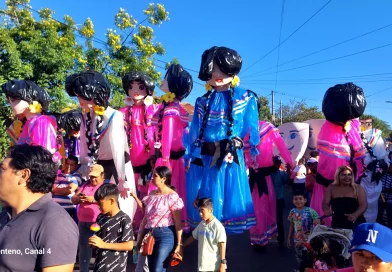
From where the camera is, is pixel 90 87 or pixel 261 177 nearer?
pixel 90 87

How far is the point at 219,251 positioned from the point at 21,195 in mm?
2090

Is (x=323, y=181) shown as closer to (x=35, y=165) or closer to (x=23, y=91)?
(x=35, y=165)

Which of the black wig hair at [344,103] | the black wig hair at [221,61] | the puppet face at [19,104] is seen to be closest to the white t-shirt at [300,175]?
the black wig hair at [344,103]

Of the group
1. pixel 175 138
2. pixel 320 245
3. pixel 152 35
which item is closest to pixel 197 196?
pixel 175 138

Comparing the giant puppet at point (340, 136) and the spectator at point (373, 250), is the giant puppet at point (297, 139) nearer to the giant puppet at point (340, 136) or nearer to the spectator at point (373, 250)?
the giant puppet at point (340, 136)

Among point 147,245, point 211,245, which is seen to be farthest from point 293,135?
point 147,245

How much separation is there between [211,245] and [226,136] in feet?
3.92

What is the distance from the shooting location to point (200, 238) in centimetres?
356

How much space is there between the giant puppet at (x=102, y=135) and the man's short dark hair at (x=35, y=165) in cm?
214

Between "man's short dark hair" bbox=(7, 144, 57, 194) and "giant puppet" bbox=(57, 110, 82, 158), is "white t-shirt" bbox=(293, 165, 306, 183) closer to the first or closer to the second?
"giant puppet" bbox=(57, 110, 82, 158)

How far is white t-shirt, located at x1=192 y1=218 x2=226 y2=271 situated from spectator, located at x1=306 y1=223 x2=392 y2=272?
161 centimetres

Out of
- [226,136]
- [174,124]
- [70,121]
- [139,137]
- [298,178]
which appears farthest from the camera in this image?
[298,178]

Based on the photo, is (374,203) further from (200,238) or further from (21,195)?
(21,195)

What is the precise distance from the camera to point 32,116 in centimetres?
461
